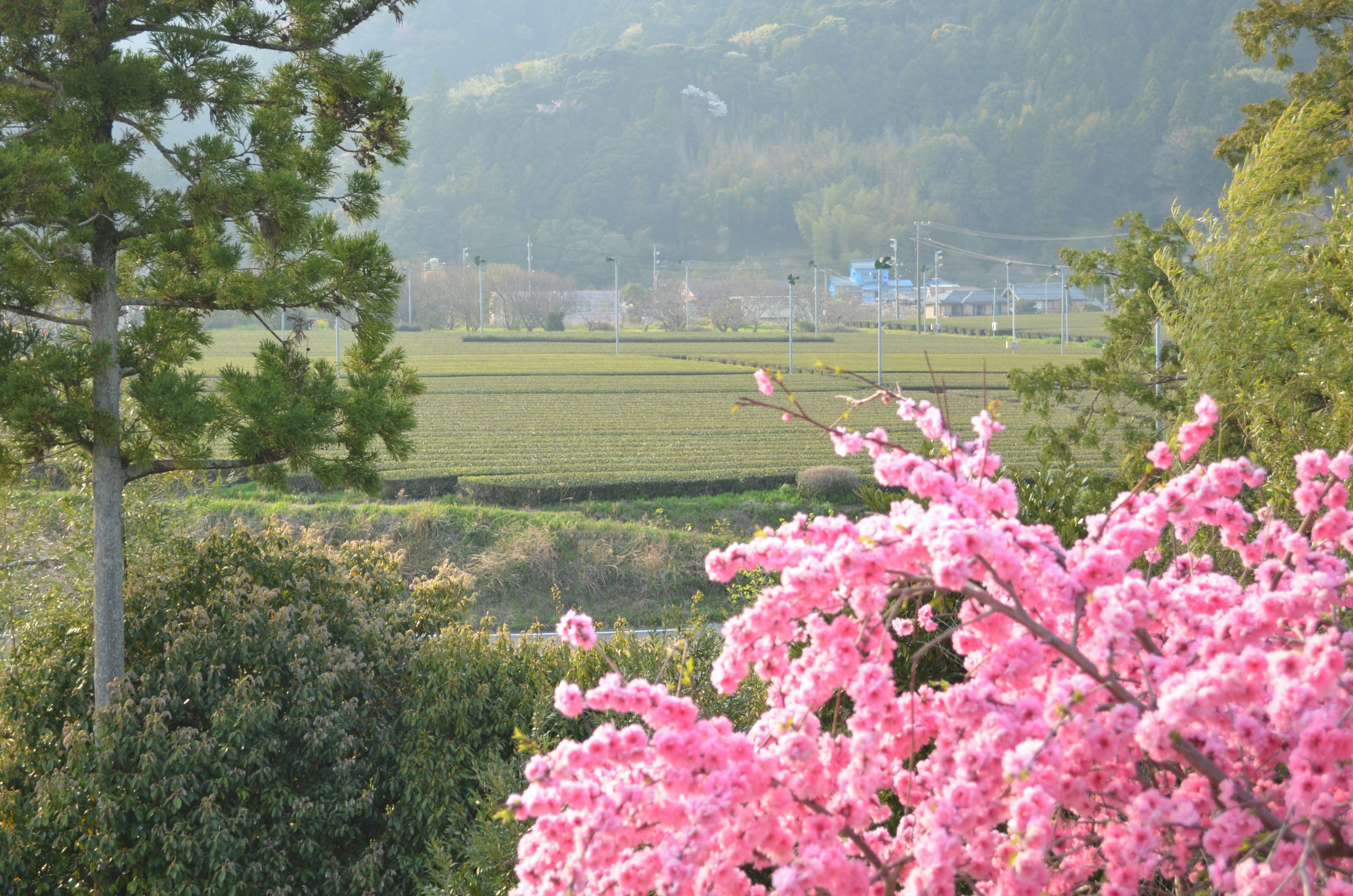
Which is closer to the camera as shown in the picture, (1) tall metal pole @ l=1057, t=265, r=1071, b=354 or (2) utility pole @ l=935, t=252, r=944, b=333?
(1) tall metal pole @ l=1057, t=265, r=1071, b=354

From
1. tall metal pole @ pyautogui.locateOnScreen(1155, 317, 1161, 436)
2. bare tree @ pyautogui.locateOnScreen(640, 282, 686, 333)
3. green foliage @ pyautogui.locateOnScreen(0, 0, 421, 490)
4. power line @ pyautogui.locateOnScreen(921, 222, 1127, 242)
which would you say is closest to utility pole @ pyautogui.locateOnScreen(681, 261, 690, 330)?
bare tree @ pyautogui.locateOnScreen(640, 282, 686, 333)

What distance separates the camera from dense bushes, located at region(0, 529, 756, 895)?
218 inches

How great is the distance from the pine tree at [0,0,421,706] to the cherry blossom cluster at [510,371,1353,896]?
4534 mm

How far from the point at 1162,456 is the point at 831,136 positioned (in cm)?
16950

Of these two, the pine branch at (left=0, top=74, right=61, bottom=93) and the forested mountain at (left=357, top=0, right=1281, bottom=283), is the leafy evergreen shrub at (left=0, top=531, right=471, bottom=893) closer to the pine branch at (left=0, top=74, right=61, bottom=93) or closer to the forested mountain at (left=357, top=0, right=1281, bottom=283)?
the pine branch at (left=0, top=74, right=61, bottom=93)

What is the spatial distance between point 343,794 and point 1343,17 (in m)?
16.3

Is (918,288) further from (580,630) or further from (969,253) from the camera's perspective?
(580,630)

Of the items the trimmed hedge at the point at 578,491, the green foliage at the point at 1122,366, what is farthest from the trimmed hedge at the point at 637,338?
the green foliage at the point at 1122,366

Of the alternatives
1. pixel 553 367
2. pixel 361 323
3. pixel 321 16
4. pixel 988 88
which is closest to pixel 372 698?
pixel 361 323

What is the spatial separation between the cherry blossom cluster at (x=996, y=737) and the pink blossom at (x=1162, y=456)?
0.10 metres

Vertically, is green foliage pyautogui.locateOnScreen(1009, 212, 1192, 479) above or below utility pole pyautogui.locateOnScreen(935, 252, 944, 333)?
below

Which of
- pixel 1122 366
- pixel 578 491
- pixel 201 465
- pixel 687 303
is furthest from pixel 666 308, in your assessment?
pixel 201 465

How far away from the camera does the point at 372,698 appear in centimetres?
650

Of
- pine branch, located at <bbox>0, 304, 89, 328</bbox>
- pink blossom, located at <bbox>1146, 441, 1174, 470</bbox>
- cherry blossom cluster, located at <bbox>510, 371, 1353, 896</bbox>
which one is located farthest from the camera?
pine branch, located at <bbox>0, 304, 89, 328</bbox>
